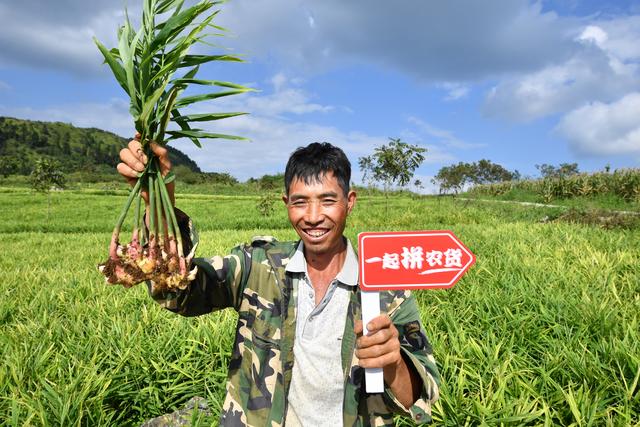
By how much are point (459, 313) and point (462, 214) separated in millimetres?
10810

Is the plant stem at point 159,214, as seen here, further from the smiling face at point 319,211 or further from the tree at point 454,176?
the tree at point 454,176

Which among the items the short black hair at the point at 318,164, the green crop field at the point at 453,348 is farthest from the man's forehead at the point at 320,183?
the green crop field at the point at 453,348

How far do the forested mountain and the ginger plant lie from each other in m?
106

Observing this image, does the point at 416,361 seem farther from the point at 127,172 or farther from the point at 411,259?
the point at 127,172

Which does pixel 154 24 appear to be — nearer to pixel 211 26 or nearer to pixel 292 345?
pixel 211 26

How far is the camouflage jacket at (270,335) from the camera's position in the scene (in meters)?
1.53

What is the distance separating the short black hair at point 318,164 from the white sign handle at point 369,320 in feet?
1.81

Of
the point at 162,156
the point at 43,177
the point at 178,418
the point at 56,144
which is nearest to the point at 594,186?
the point at 178,418

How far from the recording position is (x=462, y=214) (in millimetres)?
13773

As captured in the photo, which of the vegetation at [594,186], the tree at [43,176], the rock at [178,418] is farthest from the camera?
the tree at [43,176]

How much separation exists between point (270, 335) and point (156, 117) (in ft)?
3.05

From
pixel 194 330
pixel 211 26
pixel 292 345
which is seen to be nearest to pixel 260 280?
pixel 292 345

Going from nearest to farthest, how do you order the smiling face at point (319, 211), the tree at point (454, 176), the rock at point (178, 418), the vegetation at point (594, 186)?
the smiling face at point (319, 211), the rock at point (178, 418), the vegetation at point (594, 186), the tree at point (454, 176)

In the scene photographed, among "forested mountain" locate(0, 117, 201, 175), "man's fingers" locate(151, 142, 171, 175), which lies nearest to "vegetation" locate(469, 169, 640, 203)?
"man's fingers" locate(151, 142, 171, 175)
